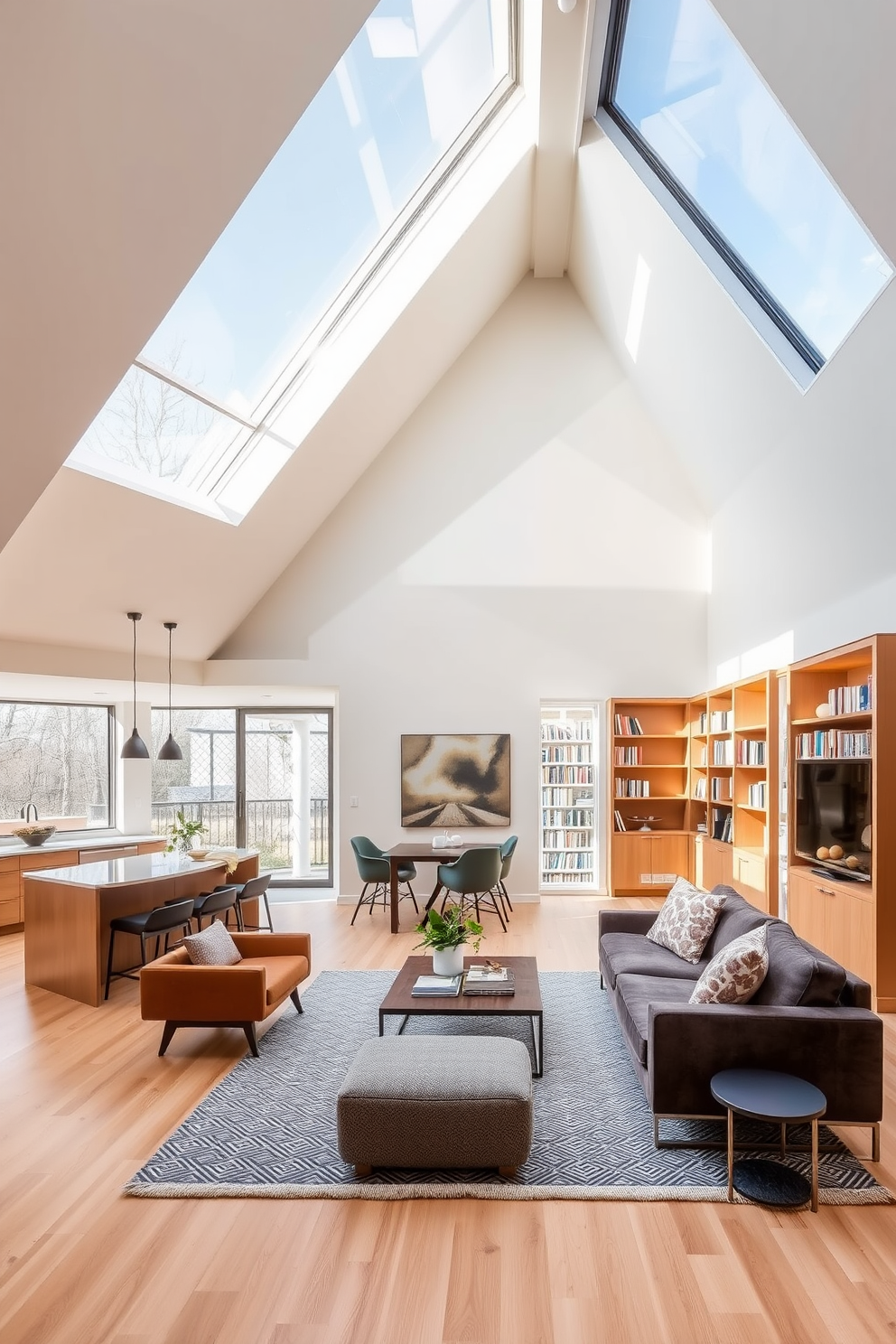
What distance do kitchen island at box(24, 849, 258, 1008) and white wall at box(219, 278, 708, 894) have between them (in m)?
3.10

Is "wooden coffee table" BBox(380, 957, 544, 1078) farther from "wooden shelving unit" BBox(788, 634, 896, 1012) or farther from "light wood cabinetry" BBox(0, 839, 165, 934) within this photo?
"light wood cabinetry" BBox(0, 839, 165, 934)

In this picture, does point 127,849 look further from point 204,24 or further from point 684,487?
point 204,24

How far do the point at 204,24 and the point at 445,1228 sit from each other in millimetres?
4712

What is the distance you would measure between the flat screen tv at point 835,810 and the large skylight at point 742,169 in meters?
2.83

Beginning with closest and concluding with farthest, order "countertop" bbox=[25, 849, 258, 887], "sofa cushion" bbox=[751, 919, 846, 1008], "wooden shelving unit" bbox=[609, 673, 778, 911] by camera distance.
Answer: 1. "sofa cushion" bbox=[751, 919, 846, 1008]
2. "countertop" bbox=[25, 849, 258, 887]
3. "wooden shelving unit" bbox=[609, 673, 778, 911]

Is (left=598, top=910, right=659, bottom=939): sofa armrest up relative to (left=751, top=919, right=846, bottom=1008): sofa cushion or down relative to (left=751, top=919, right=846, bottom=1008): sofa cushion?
down

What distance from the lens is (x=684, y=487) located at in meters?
9.57

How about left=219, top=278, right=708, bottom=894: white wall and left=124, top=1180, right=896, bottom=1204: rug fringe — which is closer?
left=124, top=1180, right=896, bottom=1204: rug fringe

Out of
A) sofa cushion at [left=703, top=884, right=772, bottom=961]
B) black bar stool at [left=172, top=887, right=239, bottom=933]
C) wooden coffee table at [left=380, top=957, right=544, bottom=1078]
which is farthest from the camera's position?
black bar stool at [left=172, top=887, right=239, bottom=933]

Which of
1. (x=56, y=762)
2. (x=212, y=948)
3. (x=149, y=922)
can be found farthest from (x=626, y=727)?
(x=56, y=762)

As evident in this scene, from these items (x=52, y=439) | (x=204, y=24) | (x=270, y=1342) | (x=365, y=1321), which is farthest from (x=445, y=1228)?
(x=204, y=24)

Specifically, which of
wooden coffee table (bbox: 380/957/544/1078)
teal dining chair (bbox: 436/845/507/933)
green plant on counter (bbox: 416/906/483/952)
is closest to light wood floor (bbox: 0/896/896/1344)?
wooden coffee table (bbox: 380/957/544/1078)

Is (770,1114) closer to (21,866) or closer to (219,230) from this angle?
(219,230)

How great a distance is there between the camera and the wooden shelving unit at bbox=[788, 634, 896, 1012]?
520 cm
